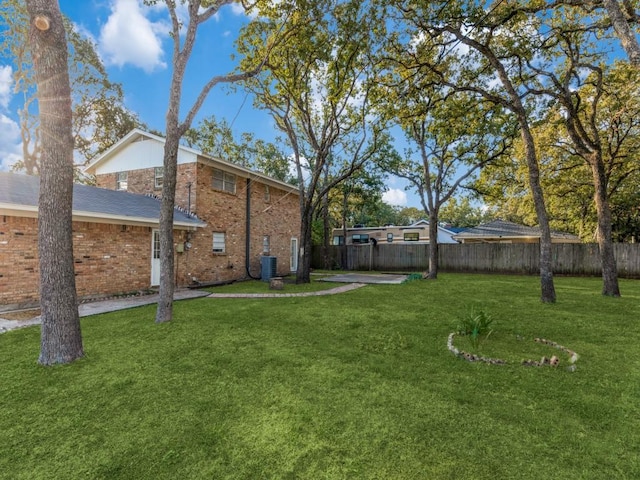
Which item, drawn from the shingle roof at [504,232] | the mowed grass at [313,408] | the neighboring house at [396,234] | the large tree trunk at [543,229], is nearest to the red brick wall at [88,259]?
the mowed grass at [313,408]

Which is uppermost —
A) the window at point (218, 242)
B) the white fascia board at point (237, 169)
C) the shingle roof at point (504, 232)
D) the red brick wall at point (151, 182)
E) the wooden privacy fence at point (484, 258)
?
the white fascia board at point (237, 169)

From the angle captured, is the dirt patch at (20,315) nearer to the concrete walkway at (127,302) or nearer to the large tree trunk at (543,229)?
the concrete walkway at (127,302)

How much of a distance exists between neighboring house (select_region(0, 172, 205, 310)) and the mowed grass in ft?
10.4

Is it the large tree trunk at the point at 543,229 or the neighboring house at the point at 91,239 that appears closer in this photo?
the neighboring house at the point at 91,239

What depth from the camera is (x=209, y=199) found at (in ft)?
42.2

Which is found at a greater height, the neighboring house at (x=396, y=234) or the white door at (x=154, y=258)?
the neighboring house at (x=396, y=234)

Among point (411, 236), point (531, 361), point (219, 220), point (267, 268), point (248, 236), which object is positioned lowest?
point (531, 361)

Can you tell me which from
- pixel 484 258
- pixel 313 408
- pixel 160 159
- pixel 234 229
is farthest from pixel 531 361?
pixel 484 258

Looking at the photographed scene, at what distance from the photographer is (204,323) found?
6234 millimetres

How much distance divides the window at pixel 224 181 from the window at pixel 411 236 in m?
16.8

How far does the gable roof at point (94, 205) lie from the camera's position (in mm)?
7418

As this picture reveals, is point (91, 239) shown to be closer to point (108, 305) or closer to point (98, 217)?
point (98, 217)

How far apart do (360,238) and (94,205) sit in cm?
2151

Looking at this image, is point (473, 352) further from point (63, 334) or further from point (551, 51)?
point (551, 51)
